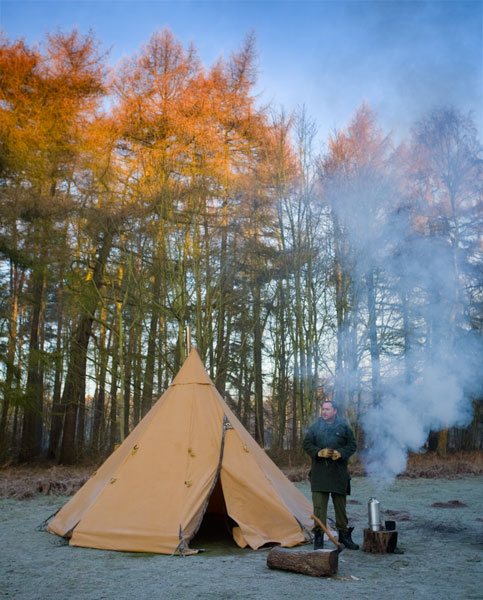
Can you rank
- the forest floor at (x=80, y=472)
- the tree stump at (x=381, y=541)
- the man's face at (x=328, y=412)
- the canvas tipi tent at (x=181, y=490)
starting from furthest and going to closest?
the forest floor at (x=80, y=472) → the man's face at (x=328, y=412) → the canvas tipi tent at (x=181, y=490) → the tree stump at (x=381, y=541)

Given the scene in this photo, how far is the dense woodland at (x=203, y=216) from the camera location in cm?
1291

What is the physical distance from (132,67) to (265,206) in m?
5.75

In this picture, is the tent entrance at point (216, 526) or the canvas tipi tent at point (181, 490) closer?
the canvas tipi tent at point (181, 490)

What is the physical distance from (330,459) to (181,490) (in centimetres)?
164

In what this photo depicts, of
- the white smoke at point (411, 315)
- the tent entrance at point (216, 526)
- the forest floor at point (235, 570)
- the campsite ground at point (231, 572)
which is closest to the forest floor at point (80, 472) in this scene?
the white smoke at point (411, 315)

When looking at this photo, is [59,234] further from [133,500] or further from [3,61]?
[133,500]

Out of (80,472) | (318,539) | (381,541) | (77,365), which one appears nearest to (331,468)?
(318,539)

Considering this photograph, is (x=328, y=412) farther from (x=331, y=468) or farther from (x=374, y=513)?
(x=374, y=513)

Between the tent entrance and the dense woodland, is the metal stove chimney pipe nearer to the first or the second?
the tent entrance

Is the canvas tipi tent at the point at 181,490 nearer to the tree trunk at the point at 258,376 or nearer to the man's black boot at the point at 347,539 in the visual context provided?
the man's black boot at the point at 347,539

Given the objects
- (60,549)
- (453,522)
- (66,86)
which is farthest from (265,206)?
(60,549)

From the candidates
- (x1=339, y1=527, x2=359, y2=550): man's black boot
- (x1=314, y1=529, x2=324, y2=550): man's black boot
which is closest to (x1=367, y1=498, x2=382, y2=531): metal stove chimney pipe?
(x1=339, y1=527, x2=359, y2=550): man's black boot

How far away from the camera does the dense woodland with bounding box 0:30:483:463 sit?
12.9 metres

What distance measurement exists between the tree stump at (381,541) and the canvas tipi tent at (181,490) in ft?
2.47
